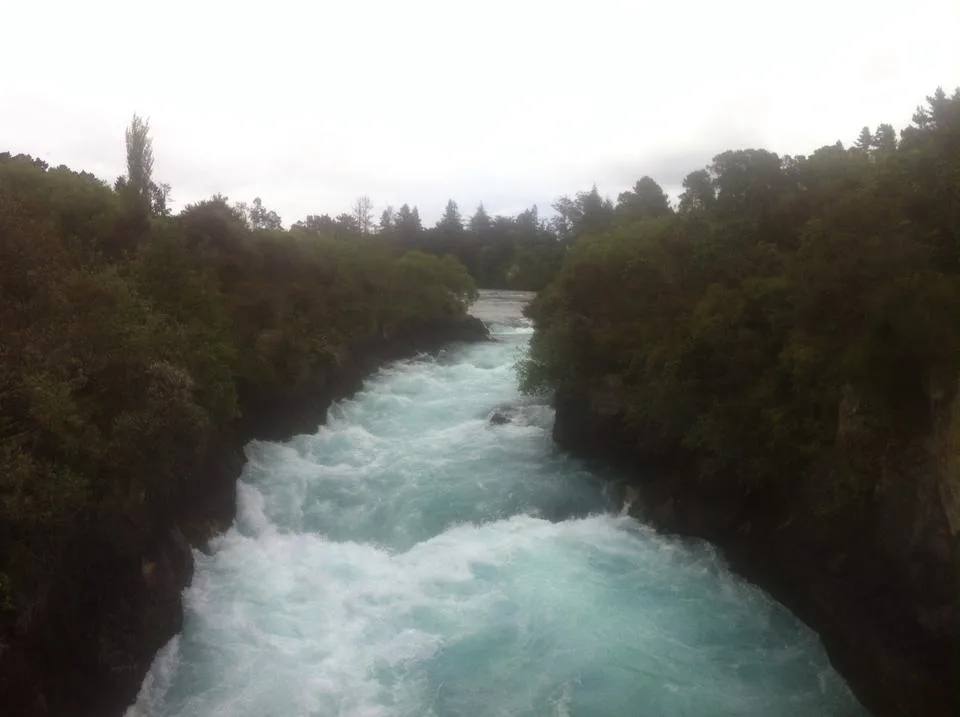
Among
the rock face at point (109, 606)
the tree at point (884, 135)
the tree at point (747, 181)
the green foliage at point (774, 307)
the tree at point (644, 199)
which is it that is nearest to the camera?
the rock face at point (109, 606)

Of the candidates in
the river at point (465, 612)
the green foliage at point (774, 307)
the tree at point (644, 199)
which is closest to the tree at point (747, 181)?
A: the green foliage at point (774, 307)

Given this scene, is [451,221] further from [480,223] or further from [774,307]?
[774,307]

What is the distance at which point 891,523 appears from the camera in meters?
11.0

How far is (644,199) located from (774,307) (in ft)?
102

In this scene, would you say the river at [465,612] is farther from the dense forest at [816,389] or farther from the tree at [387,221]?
the tree at [387,221]

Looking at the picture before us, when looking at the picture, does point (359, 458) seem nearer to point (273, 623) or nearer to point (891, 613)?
point (273, 623)

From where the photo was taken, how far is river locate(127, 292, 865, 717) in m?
11.3

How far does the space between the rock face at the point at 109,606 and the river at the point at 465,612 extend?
0.64 meters

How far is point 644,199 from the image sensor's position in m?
43.9

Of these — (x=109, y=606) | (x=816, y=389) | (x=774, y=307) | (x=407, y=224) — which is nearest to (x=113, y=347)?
(x=109, y=606)

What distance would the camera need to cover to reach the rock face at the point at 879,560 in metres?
9.84

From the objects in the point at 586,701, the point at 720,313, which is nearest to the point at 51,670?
the point at 586,701

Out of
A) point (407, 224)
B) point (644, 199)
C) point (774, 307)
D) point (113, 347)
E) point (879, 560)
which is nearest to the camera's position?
point (113, 347)

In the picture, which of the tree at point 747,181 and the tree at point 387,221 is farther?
the tree at point 387,221
